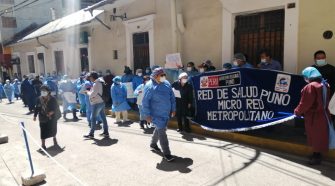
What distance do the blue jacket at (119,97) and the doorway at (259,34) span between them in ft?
11.8

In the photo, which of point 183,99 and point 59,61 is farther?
point 59,61

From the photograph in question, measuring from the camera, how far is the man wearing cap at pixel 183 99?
23.7ft

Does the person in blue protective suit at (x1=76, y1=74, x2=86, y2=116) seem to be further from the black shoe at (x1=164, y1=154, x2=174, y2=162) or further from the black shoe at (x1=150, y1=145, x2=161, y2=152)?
the black shoe at (x1=164, y1=154, x2=174, y2=162)

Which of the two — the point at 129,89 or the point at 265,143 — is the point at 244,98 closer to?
the point at 265,143

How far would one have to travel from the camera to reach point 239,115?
6445mm

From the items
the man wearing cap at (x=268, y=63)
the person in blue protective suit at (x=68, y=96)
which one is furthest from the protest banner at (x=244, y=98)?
the person in blue protective suit at (x=68, y=96)

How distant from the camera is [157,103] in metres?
5.46

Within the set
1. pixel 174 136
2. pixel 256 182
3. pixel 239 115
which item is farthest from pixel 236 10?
pixel 256 182

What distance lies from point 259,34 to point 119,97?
4.43 metres

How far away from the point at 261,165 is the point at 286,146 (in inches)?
38.3

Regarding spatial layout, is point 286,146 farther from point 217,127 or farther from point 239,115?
point 217,127

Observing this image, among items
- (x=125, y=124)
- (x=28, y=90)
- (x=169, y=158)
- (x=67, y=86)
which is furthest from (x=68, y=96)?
(x=169, y=158)

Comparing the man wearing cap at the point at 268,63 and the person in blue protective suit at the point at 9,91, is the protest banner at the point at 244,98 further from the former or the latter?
the person in blue protective suit at the point at 9,91

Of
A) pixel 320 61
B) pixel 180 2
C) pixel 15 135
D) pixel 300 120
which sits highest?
pixel 180 2
